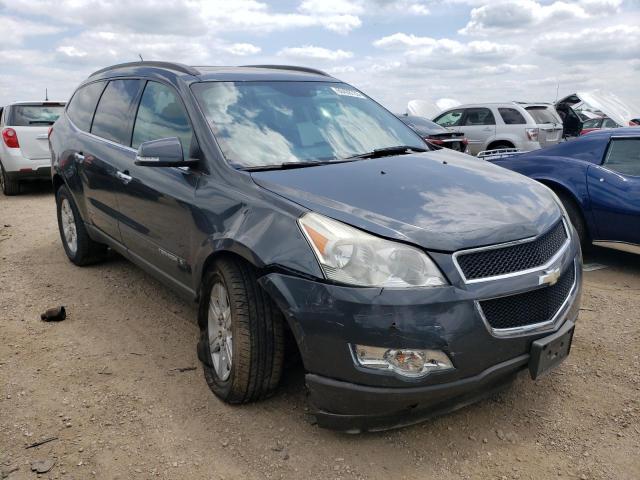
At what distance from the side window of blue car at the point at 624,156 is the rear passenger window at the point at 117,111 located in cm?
424

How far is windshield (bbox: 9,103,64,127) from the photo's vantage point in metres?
9.96

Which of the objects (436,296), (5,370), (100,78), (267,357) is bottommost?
(5,370)

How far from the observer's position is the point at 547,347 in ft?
8.09

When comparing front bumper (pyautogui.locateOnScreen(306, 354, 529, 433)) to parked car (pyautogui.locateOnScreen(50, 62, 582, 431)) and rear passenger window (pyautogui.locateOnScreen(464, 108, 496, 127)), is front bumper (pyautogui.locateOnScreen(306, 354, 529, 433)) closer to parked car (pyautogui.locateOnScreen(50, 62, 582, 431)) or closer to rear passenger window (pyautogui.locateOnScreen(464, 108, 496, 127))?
parked car (pyautogui.locateOnScreen(50, 62, 582, 431))

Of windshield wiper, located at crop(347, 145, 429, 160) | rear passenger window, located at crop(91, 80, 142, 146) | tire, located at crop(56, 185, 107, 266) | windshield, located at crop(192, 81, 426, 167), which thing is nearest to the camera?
windshield, located at crop(192, 81, 426, 167)

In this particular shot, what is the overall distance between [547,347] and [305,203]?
4.00ft

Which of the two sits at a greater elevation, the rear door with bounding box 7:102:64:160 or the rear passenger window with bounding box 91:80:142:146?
the rear passenger window with bounding box 91:80:142:146

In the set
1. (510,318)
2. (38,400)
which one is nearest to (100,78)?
(38,400)

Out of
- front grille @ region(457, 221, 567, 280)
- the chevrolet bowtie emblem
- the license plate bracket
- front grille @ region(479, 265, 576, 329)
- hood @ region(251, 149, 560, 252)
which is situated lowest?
the license plate bracket

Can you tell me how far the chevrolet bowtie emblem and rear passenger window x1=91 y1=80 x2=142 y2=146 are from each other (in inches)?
113

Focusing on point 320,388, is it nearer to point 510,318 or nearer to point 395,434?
point 395,434

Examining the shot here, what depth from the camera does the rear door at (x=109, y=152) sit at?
160 inches

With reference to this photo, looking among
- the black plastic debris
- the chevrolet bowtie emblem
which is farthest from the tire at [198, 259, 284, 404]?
the black plastic debris

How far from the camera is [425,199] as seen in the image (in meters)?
2.68
